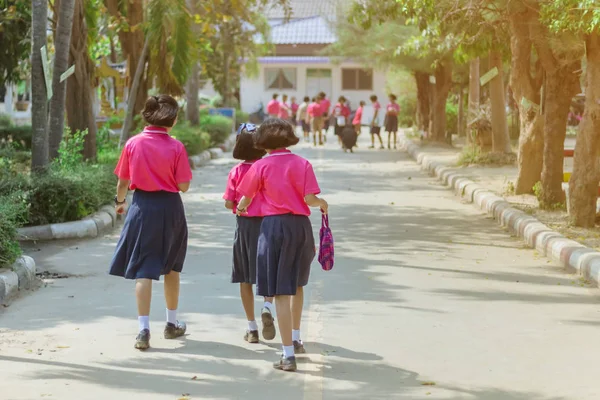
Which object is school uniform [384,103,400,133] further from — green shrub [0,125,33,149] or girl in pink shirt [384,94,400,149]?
green shrub [0,125,33,149]

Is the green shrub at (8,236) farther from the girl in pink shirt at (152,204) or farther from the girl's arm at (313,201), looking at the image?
the girl's arm at (313,201)

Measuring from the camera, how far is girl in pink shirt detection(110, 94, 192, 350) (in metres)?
7.25

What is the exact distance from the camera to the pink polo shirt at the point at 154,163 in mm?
7246

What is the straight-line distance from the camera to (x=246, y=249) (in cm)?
720

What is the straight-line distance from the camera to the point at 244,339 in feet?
24.4

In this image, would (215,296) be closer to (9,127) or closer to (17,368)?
(17,368)

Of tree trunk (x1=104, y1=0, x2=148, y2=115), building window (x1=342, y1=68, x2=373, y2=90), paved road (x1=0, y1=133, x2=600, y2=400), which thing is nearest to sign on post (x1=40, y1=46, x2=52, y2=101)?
paved road (x1=0, y1=133, x2=600, y2=400)

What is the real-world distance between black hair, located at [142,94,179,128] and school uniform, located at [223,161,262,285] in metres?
0.59

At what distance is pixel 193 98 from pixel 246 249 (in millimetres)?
24042

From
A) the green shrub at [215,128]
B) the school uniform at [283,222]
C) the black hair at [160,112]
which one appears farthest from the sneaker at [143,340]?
the green shrub at [215,128]

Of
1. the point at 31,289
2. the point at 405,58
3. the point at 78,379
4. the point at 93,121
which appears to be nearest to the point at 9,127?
the point at 93,121

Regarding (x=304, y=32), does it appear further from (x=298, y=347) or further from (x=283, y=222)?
(x=283, y=222)

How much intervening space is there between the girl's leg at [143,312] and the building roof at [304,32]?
161 feet

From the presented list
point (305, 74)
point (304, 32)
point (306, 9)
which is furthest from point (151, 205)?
point (306, 9)
